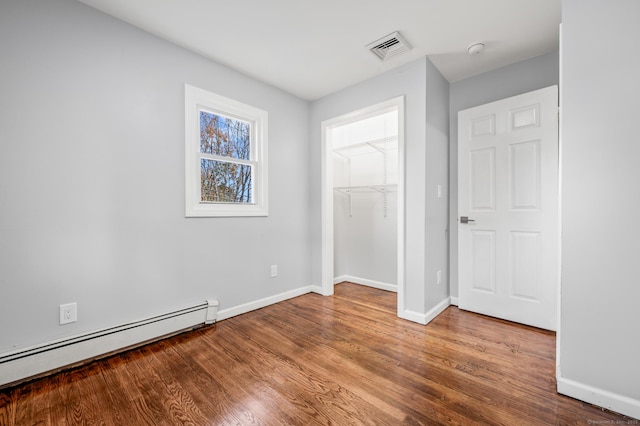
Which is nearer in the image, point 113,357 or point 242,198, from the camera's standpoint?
point 113,357

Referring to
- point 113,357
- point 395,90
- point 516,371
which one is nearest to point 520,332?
point 516,371

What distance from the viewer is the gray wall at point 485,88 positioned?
2.45 m

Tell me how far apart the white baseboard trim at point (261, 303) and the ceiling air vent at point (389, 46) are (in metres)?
2.69

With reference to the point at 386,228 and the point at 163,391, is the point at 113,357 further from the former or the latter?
the point at 386,228

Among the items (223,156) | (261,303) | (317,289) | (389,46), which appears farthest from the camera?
(317,289)

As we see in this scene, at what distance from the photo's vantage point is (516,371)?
1.73m

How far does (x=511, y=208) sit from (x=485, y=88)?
4.17 feet

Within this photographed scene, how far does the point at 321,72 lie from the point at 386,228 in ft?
6.82

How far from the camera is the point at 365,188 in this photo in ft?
12.5

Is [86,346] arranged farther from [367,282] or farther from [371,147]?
[371,147]

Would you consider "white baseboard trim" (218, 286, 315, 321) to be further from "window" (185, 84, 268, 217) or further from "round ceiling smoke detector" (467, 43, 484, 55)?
"round ceiling smoke detector" (467, 43, 484, 55)

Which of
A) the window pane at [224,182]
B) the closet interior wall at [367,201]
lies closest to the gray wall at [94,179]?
the window pane at [224,182]

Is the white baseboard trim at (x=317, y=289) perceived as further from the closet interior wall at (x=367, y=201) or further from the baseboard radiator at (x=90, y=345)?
the baseboard radiator at (x=90, y=345)

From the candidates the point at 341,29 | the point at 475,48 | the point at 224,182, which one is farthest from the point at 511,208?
the point at 224,182
